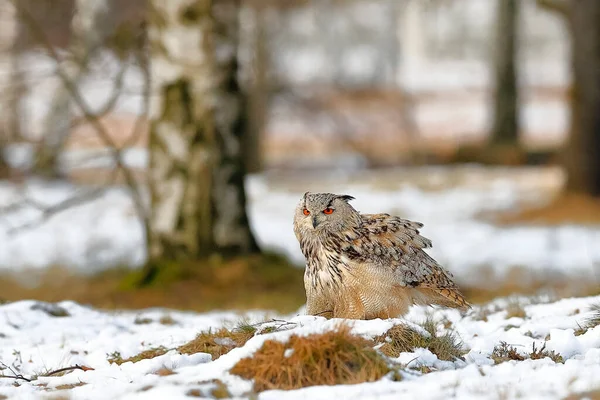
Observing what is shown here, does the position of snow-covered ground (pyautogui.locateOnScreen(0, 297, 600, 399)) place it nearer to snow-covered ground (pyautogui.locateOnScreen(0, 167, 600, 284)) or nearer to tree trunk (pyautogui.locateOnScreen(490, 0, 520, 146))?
snow-covered ground (pyautogui.locateOnScreen(0, 167, 600, 284))

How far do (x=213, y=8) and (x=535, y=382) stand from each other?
700 centimetres

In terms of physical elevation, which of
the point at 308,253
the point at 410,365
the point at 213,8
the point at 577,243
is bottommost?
the point at 577,243

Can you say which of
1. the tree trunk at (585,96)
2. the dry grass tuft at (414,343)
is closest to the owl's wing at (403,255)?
the dry grass tuft at (414,343)

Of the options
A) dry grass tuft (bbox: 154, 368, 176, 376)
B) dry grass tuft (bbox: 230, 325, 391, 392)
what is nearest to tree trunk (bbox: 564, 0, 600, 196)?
dry grass tuft (bbox: 230, 325, 391, 392)

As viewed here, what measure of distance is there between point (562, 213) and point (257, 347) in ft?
35.8

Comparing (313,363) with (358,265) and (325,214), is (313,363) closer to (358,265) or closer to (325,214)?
(358,265)

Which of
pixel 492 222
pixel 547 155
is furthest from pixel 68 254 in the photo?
pixel 547 155

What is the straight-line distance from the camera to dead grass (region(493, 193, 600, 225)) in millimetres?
14320

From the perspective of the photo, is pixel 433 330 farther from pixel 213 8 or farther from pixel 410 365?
pixel 213 8

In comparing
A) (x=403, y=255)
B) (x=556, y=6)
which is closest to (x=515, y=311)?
(x=403, y=255)

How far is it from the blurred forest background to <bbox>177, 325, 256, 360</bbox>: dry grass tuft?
12.7 ft

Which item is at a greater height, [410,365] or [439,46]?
[439,46]

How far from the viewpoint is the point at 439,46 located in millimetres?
56000

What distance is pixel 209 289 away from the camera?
996 cm
